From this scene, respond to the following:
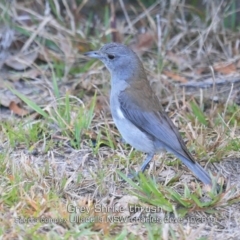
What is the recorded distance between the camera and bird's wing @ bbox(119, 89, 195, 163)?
5.73 metres

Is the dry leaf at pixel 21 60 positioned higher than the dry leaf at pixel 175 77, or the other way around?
the dry leaf at pixel 21 60

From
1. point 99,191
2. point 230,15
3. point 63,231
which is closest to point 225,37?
point 230,15

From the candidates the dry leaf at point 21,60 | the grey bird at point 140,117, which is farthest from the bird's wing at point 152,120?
the dry leaf at point 21,60

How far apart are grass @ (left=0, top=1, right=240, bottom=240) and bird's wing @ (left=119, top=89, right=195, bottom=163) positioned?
274mm

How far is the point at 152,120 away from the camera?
19.5ft

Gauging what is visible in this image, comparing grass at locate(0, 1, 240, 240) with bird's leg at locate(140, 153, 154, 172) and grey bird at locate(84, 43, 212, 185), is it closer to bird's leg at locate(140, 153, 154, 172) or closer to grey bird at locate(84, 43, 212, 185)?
bird's leg at locate(140, 153, 154, 172)

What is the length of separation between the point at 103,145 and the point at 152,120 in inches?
26.9

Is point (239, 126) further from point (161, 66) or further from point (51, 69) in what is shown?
point (51, 69)

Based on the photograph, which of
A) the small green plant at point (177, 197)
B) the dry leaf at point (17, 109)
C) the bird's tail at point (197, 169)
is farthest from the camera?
the dry leaf at point (17, 109)

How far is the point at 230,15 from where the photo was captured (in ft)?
28.7

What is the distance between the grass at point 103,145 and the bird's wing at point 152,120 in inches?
10.8

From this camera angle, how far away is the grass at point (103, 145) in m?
5.04

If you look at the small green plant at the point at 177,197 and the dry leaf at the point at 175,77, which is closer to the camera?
the small green plant at the point at 177,197

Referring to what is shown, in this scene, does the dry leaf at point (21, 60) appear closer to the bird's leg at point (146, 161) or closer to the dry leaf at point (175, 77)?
the dry leaf at point (175, 77)
